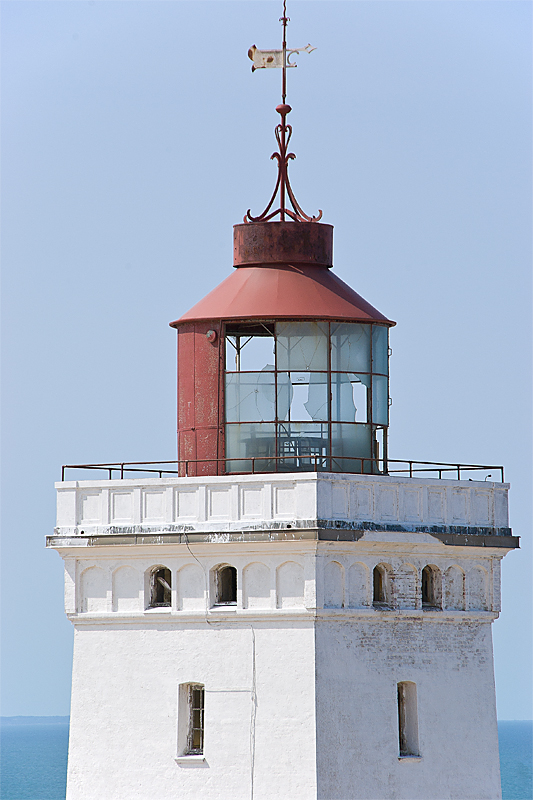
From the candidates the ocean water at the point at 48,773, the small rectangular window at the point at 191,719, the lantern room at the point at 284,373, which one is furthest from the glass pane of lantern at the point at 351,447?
the ocean water at the point at 48,773

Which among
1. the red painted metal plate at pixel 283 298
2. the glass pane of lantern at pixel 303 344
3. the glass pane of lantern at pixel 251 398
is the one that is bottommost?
the glass pane of lantern at pixel 251 398

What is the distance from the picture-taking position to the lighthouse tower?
109 feet

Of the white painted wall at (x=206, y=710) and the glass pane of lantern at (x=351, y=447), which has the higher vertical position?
the glass pane of lantern at (x=351, y=447)

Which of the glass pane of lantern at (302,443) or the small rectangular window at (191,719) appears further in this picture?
the glass pane of lantern at (302,443)

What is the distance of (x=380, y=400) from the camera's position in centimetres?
3559

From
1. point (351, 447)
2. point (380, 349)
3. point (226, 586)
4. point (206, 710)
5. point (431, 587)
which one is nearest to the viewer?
point (206, 710)

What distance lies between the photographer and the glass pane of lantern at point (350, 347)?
114ft

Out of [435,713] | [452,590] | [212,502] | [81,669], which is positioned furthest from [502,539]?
[81,669]

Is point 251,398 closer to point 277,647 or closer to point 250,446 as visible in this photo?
point 250,446

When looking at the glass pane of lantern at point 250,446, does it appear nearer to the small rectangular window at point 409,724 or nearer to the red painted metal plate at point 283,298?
the red painted metal plate at point 283,298

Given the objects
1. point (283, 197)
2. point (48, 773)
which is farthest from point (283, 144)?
point (48, 773)

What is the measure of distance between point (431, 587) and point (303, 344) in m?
5.32

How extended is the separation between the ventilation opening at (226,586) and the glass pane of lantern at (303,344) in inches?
157

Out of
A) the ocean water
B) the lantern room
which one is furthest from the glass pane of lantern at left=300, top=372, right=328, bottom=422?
the ocean water
